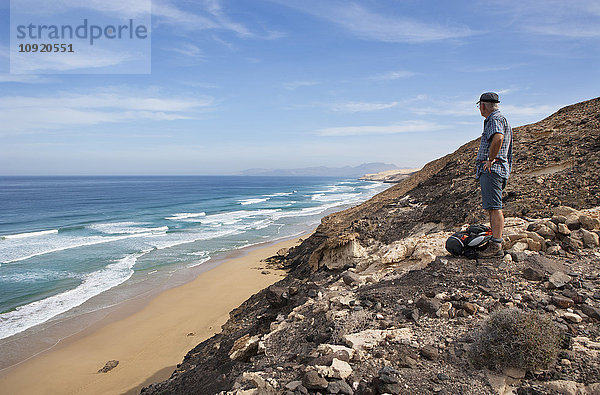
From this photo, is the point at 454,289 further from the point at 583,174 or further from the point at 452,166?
the point at 452,166

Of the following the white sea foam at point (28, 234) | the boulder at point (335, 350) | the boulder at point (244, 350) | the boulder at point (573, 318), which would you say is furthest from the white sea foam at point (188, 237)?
the boulder at point (573, 318)

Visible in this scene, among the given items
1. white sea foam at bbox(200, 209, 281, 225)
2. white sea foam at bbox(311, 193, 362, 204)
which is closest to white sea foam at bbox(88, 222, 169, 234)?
white sea foam at bbox(200, 209, 281, 225)

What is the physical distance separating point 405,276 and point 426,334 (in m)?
1.71

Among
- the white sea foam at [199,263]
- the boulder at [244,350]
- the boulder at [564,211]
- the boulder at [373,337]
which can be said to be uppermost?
the boulder at [564,211]

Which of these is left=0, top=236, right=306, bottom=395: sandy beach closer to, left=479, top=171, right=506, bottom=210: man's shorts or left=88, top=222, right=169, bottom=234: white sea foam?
left=479, top=171, right=506, bottom=210: man's shorts

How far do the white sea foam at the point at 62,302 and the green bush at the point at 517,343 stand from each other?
14.4m

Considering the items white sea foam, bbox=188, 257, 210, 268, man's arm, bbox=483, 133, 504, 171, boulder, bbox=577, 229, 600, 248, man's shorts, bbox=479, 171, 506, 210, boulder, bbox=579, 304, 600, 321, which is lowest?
white sea foam, bbox=188, 257, 210, 268

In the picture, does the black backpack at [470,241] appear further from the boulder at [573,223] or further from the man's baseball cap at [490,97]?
the man's baseball cap at [490,97]

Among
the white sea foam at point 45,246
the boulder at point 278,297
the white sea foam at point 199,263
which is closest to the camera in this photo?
the boulder at point 278,297

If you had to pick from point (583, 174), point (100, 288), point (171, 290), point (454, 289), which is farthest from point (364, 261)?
point (100, 288)

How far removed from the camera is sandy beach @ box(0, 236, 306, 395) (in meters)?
8.91

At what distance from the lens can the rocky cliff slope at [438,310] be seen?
326 centimetres

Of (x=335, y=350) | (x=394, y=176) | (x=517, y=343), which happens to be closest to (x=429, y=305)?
(x=517, y=343)

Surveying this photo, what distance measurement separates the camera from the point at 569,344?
3.30 meters
